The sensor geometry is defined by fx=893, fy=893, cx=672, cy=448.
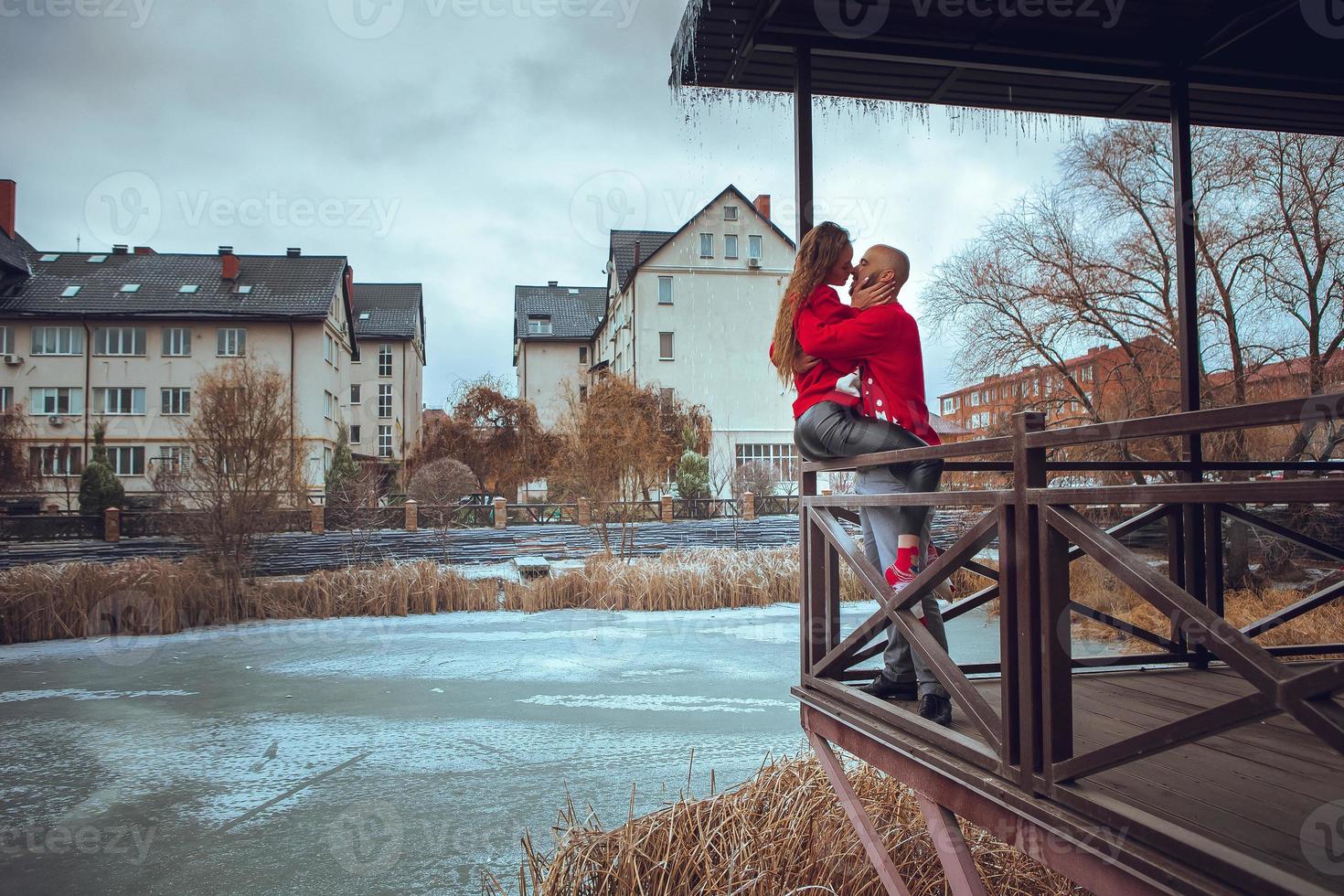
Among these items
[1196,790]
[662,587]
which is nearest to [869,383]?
[1196,790]

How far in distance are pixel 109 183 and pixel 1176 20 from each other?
1546 inches

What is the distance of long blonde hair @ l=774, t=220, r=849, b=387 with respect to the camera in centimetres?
278

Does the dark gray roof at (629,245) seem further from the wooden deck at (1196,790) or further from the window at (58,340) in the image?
the wooden deck at (1196,790)

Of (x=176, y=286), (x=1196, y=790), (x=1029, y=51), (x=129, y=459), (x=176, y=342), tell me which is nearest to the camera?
(x=1196, y=790)

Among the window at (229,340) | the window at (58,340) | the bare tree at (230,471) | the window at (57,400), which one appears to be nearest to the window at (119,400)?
the window at (57,400)

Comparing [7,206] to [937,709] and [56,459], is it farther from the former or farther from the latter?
[937,709]

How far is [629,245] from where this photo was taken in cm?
3450

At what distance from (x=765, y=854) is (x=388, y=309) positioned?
42.1 meters

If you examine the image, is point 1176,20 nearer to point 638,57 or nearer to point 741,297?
point 638,57

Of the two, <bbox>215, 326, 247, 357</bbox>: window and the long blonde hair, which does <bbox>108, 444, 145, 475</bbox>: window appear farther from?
the long blonde hair

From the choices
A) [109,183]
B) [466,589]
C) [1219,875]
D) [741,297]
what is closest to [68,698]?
[466,589]

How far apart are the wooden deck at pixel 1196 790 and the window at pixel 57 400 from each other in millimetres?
33214

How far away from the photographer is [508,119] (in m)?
39.1

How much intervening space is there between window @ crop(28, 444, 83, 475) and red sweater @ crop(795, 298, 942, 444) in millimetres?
28634
